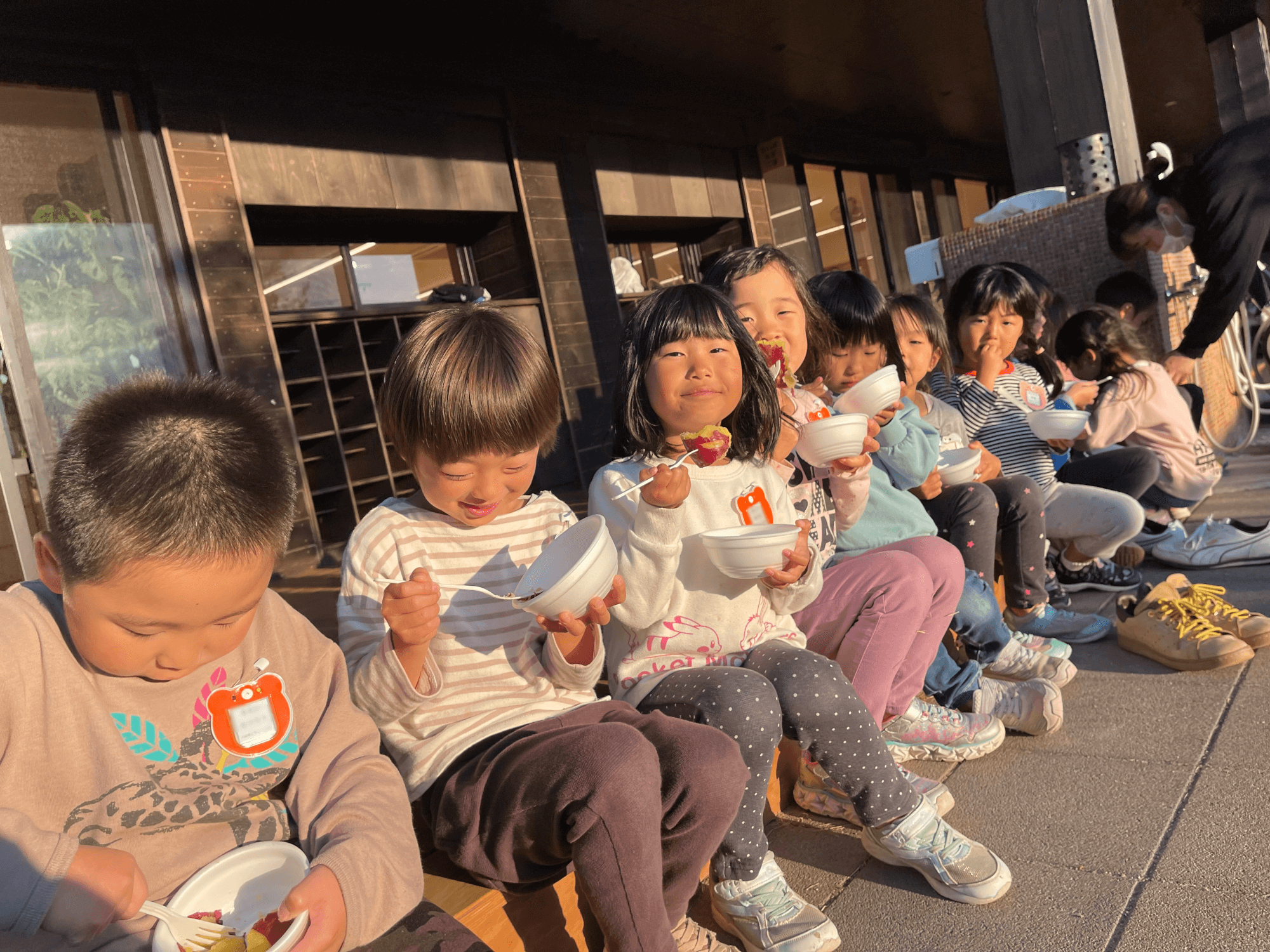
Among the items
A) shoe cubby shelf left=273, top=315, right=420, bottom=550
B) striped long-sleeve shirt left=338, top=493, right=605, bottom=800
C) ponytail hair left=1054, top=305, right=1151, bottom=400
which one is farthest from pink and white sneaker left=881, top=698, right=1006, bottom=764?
shoe cubby shelf left=273, top=315, right=420, bottom=550

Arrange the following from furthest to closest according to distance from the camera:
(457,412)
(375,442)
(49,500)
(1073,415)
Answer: (375,442)
(1073,415)
(457,412)
(49,500)

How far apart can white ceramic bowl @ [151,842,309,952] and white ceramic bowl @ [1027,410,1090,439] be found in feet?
8.93

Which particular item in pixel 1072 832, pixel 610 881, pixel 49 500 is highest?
pixel 49 500

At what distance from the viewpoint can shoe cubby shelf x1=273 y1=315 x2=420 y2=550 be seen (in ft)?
20.4

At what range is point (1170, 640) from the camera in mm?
2492

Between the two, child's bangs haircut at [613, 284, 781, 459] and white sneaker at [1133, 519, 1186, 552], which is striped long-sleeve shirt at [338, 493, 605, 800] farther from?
white sneaker at [1133, 519, 1186, 552]

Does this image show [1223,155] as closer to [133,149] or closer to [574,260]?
[574,260]

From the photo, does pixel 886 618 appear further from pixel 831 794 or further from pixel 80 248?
pixel 80 248

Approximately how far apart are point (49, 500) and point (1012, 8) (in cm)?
611

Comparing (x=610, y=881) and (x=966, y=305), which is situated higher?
(x=966, y=305)

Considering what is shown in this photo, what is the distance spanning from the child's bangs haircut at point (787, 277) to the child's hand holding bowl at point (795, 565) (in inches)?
30.3

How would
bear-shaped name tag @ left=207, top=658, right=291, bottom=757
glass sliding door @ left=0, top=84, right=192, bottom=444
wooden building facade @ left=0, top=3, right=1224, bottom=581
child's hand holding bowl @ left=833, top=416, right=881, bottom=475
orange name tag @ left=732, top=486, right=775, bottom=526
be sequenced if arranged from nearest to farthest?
bear-shaped name tag @ left=207, top=658, right=291, bottom=757
orange name tag @ left=732, top=486, right=775, bottom=526
child's hand holding bowl @ left=833, top=416, right=881, bottom=475
glass sliding door @ left=0, top=84, right=192, bottom=444
wooden building facade @ left=0, top=3, right=1224, bottom=581

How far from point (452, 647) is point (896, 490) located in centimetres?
144

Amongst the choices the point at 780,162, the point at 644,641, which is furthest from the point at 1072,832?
the point at 780,162
